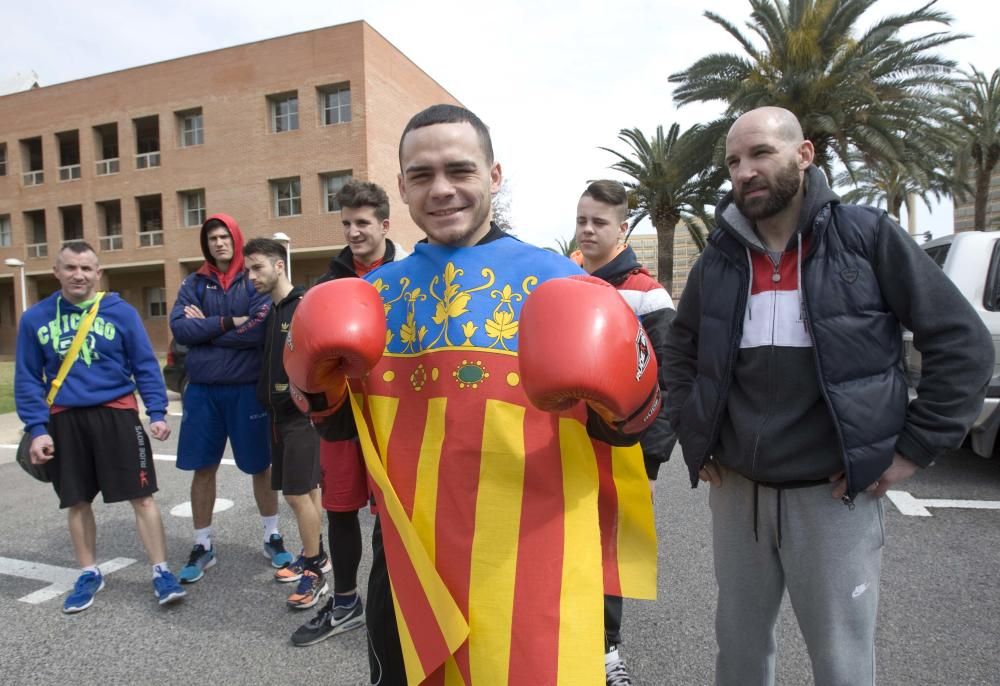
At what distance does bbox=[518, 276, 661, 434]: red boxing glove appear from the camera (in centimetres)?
120

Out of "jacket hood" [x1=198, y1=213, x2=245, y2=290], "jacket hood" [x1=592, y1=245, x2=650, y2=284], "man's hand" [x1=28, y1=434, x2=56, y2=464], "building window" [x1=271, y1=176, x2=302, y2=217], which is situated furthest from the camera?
"building window" [x1=271, y1=176, x2=302, y2=217]

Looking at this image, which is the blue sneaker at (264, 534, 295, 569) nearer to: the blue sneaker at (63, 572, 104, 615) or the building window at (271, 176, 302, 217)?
the blue sneaker at (63, 572, 104, 615)

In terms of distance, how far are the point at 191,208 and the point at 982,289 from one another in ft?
81.0

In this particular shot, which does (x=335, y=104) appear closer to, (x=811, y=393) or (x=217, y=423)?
(x=217, y=423)

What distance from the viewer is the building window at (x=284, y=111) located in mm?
22078

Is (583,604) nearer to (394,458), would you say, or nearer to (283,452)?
(394,458)

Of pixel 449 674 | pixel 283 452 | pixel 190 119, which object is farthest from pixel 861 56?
pixel 190 119

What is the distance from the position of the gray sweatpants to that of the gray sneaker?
581 mm

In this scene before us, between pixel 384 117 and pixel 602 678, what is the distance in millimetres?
22310

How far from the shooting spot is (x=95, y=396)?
3123 millimetres

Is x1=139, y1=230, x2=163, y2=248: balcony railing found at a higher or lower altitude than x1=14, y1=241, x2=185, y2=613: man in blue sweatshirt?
higher

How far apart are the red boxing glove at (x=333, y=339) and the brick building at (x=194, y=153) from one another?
20.2 metres

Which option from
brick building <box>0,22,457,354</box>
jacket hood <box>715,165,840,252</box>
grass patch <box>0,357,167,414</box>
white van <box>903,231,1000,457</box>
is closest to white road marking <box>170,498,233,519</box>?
jacket hood <box>715,165,840,252</box>

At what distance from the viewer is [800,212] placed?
1729 mm
